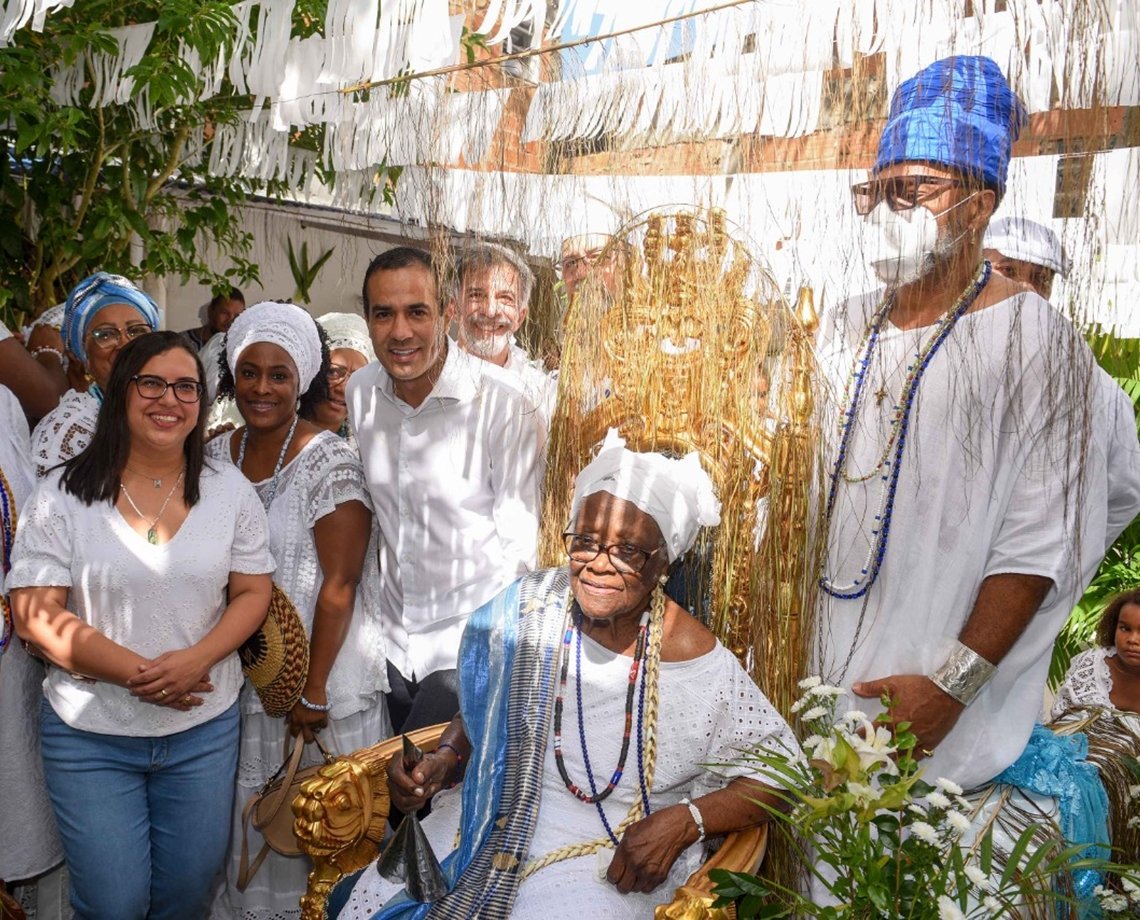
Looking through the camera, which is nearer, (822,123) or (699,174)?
(822,123)

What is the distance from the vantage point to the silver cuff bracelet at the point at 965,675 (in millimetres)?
2479

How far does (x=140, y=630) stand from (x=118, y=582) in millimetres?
150

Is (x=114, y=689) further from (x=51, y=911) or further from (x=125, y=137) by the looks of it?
(x=125, y=137)

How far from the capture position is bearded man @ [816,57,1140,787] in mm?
2393

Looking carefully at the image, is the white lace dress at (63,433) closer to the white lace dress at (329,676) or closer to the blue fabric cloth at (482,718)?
the white lace dress at (329,676)

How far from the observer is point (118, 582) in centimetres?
317

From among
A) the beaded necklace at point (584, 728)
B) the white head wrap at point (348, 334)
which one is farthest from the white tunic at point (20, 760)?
the white head wrap at point (348, 334)

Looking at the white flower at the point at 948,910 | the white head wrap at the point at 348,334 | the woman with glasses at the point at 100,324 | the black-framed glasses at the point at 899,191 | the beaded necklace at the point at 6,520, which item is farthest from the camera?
the white head wrap at the point at 348,334

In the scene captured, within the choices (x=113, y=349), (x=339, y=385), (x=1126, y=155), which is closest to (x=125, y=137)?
(x=339, y=385)

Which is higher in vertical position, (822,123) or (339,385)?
(822,123)

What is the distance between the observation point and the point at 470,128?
2.93m

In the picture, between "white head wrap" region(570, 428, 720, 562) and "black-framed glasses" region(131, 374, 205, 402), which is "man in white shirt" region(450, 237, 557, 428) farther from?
"black-framed glasses" region(131, 374, 205, 402)

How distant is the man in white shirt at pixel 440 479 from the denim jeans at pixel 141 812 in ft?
1.96

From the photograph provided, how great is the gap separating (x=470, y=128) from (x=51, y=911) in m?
2.79
